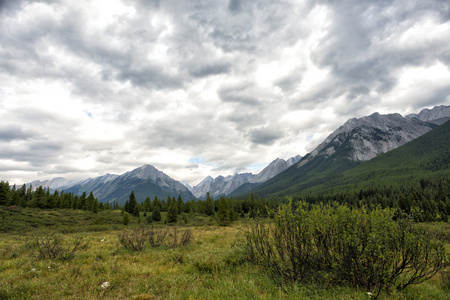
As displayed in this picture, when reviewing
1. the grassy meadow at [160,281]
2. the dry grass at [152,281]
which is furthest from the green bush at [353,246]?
the dry grass at [152,281]

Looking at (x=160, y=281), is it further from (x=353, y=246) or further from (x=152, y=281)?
(x=353, y=246)

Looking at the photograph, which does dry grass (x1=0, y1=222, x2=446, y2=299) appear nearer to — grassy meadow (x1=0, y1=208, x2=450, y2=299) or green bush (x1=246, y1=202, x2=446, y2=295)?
grassy meadow (x1=0, y1=208, x2=450, y2=299)

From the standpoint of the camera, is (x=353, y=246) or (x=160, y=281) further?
(x=160, y=281)

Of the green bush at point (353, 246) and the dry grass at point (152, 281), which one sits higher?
the green bush at point (353, 246)

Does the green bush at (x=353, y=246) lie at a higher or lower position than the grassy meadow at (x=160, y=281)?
higher

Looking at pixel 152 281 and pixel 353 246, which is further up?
pixel 353 246

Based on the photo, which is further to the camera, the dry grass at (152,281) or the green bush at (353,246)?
the dry grass at (152,281)

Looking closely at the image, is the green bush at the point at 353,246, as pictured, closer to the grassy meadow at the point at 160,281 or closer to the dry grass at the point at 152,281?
the grassy meadow at the point at 160,281

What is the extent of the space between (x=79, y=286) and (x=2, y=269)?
6.45 m

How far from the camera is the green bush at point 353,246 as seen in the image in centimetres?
685

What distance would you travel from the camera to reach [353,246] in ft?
23.1

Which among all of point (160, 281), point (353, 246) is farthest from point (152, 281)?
point (353, 246)

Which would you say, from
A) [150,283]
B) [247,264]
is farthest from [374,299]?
[150,283]

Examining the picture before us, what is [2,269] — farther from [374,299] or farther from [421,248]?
[421,248]
